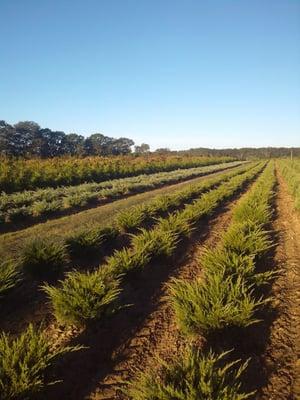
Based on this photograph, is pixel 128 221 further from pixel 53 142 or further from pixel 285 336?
pixel 53 142

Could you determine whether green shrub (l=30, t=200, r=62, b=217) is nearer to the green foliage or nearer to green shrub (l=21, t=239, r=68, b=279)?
the green foliage

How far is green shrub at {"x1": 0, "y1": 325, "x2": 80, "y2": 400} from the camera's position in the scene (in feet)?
8.59

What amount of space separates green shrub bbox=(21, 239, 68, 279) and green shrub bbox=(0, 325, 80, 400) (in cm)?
260

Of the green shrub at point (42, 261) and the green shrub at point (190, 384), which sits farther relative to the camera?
the green shrub at point (42, 261)

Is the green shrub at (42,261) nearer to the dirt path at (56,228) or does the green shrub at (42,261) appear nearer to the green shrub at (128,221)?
the dirt path at (56,228)

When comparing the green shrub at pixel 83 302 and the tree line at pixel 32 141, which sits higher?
the tree line at pixel 32 141

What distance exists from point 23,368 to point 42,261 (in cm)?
308

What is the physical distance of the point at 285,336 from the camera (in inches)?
151

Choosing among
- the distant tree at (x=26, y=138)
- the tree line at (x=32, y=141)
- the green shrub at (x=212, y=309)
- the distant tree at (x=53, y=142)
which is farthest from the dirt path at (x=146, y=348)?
the distant tree at (x=53, y=142)

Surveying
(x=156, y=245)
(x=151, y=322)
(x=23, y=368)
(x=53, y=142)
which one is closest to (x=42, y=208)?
(x=156, y=245)

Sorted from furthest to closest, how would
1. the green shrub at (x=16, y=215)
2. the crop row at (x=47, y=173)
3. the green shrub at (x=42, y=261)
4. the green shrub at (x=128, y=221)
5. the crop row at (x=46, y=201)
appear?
1. the crop row at (x=47, y=173)
2. the crop row at (x=46, y=201)
3. the green shrub at (x=16, y=215)
4. the green shrub at (x=128, y=221)
5. the green shrub at (x=42, y=261)

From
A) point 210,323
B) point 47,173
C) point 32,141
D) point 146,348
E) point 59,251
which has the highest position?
point 32,141

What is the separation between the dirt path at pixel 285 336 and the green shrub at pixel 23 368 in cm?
207

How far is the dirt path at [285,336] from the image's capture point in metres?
3.01
